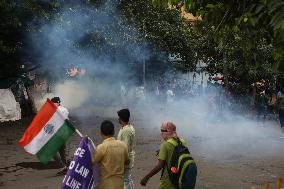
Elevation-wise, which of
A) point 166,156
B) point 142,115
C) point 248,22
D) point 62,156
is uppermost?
point 248,22

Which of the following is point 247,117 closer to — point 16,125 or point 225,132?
point 225,132

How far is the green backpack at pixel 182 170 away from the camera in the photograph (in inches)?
217

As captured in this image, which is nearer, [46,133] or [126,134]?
[46,133]

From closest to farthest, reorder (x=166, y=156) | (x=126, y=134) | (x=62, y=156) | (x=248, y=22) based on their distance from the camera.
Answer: (x=248, y=22) < (x=166, y=156) < (x=126, y=134) < (x=62, y=156)

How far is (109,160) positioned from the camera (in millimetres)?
5672

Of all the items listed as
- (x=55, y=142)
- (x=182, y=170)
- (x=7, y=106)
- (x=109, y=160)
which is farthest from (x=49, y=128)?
(x=7, y=106)

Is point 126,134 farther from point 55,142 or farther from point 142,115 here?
point 142,115

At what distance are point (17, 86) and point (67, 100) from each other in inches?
473

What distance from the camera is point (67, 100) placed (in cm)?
3409

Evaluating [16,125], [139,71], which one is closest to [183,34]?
[139,71]

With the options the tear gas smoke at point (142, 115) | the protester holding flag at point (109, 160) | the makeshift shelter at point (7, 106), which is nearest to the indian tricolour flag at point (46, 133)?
the protester holding flag at point (109, 160)

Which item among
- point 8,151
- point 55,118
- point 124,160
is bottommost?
point 8,151

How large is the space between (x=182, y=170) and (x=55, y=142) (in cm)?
162

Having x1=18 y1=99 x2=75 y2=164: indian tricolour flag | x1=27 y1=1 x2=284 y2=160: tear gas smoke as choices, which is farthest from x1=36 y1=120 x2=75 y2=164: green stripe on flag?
x1=27 y1=1 x2=284 y2=160: tear gas smoke
